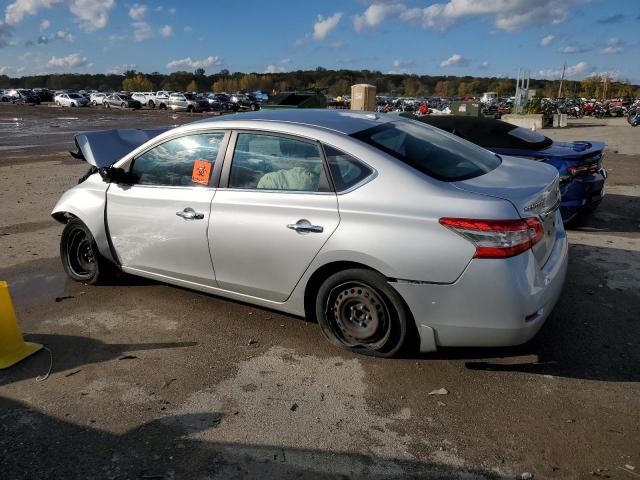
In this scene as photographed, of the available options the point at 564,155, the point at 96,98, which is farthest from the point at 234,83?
the point at 564,155

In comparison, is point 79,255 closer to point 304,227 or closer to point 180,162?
point 180,162

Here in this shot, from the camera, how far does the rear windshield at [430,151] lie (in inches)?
137

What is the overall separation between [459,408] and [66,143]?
21183 mm

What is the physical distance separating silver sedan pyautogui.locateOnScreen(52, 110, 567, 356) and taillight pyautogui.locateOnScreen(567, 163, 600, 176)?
2635 millimetres

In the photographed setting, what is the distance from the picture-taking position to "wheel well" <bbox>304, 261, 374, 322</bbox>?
11.4 feet

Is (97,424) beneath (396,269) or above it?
beneath

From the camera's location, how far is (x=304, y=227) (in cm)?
351

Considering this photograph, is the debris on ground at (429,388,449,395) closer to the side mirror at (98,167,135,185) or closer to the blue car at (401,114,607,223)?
the side mirror at (98,167,135,185)

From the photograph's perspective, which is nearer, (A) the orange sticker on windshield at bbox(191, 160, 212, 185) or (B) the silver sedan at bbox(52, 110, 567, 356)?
(B) the silver sedan at bbox(52, 110, 567, 356)

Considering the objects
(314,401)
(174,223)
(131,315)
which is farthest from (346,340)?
(131,315)

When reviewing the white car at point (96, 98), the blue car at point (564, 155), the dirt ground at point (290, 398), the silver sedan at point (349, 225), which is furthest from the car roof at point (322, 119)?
the white car at point (96, 98)

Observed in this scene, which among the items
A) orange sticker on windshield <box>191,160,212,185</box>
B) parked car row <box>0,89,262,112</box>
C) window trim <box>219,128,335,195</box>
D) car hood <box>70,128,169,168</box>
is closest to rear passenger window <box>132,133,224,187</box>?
orange sticker on windshield <box>191,160,212,185</box>

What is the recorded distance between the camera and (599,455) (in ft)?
8.73

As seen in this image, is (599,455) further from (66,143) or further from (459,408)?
(66,143)
